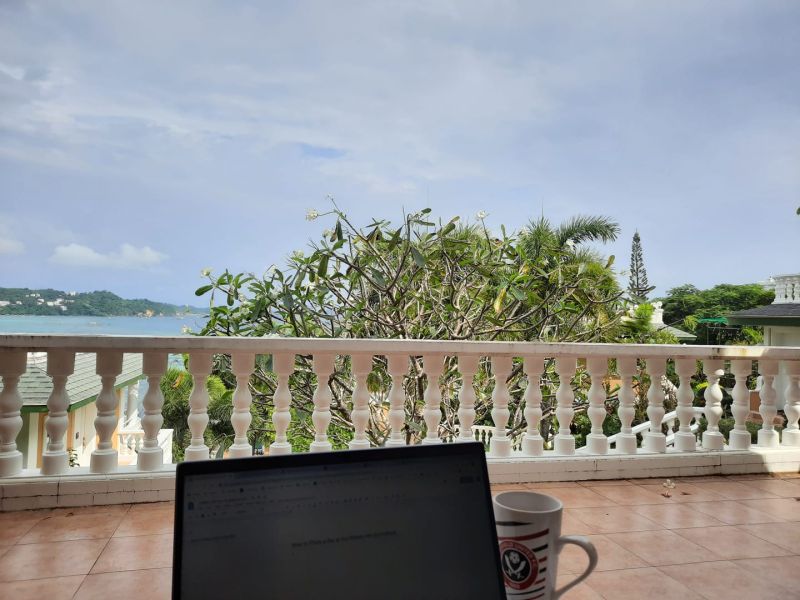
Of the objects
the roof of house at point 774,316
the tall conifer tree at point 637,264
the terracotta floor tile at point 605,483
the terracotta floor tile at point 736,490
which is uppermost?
the tall conifer tree at point 637,264

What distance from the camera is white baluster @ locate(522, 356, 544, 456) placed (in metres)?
2.90

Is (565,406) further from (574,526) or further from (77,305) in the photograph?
(77,305)

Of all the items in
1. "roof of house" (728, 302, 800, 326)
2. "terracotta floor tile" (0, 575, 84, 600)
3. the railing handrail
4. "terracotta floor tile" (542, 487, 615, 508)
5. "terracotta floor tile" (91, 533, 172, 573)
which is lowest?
"terracotta floor tile" (542, 487, 615, 508)

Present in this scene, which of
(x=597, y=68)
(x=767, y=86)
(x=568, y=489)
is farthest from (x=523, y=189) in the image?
(x=568, y=489)

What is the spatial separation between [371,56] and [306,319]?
11483mm

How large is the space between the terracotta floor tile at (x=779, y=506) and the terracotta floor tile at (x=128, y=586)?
272 cm

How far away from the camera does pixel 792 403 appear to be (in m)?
3.34

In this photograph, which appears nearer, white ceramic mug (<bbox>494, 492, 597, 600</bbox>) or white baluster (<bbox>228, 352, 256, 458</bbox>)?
white ceramic mug (<bbox>494, 492, 597, 600</bbox>)

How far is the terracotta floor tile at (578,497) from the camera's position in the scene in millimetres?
2576

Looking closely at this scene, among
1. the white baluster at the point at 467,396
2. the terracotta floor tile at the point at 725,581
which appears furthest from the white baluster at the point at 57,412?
the terracotta floor tile at the point at 725,581

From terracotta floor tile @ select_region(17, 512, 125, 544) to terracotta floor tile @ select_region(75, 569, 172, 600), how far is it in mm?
408

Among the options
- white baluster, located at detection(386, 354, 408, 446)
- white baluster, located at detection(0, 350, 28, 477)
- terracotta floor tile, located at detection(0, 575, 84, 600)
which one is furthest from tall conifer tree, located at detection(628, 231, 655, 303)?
terracotta floor tile, located at detection(0, 575, 84, 600)

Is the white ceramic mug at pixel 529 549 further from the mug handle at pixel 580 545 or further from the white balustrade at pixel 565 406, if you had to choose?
the white balustrade at pixel 565 406

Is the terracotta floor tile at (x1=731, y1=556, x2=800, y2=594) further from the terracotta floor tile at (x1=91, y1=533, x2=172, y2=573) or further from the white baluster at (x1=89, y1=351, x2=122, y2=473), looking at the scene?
the white baluster at (x1=89, y1=351, x2=122, y2=473)
